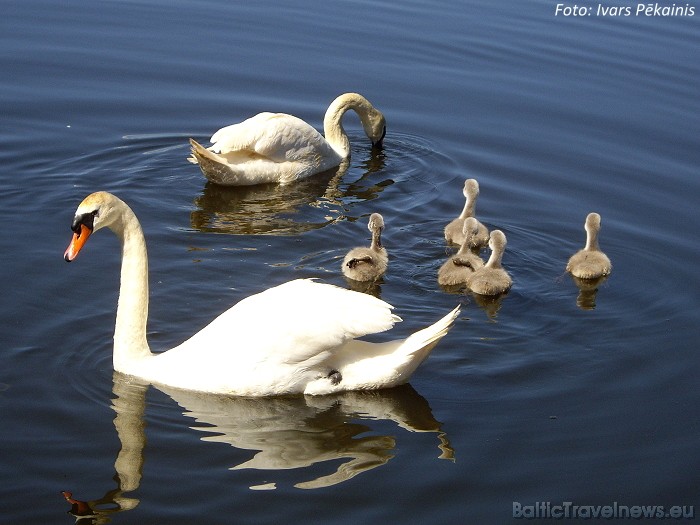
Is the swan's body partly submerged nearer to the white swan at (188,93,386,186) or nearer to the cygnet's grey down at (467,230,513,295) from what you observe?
the cygnet's grey down at (467,230,513,295)

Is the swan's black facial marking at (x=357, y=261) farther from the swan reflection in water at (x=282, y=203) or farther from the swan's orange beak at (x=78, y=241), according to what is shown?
the swan's orange beak at (x=78, y=241)

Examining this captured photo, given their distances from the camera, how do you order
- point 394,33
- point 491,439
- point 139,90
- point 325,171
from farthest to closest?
point 394,33
point 139,90
point 325,171
point 491,439

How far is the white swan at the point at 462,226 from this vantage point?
11.5 m

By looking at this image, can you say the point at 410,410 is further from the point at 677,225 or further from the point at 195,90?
the point at 195,90

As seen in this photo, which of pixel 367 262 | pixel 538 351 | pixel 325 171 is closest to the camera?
pixel 538 351

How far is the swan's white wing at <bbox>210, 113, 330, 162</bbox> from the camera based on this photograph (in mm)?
13102

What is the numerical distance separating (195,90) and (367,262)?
19.2 feet

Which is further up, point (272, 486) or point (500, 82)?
point (500, 82)

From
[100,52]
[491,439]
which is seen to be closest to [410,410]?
[491,439]

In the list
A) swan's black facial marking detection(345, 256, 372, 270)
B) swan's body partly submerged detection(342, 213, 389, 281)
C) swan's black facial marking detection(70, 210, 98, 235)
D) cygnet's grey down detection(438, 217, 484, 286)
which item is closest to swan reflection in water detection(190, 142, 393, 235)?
swan's body partly submerged detection(342, 213, 389, 281)

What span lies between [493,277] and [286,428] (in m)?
3.26

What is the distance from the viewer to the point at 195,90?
15.6 m

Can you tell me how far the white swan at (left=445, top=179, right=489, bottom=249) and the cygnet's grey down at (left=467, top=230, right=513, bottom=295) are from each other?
21.5 inches

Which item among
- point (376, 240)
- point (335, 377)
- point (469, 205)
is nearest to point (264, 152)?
point (469, 205)
